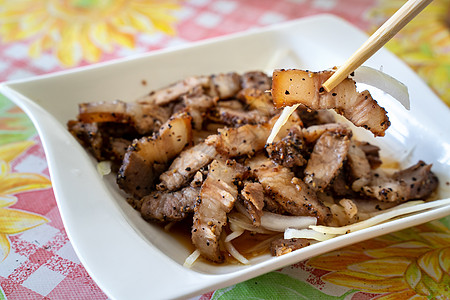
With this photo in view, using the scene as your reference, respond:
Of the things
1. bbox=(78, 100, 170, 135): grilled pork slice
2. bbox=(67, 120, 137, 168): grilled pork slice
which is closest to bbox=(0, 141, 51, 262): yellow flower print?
bbox=(67, 120, 137, 168): grilled pork slice

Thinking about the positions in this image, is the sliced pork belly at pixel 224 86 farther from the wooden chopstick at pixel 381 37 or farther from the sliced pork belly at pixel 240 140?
the wooden chopstick at pixel 381 37

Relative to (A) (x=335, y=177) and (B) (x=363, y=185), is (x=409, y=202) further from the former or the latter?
(A) (x=335, y=177)

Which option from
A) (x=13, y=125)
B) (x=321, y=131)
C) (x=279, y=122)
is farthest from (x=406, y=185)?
(x=13, y=125)

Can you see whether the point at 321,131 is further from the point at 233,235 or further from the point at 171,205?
the point at 171,205

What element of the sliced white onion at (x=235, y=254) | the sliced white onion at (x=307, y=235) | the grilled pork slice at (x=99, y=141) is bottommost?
the grilled pork slice at (x=99, y=141)

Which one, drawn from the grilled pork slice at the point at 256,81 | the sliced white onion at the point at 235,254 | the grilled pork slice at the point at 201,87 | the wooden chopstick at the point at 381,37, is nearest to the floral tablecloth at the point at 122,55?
the sliced white onion at the point at 235,254

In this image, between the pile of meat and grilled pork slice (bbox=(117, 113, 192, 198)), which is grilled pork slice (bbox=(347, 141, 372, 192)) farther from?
grilled pork slice (bbox=(117, 113, 192, 198))

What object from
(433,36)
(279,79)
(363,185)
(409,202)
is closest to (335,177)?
(363,185)
